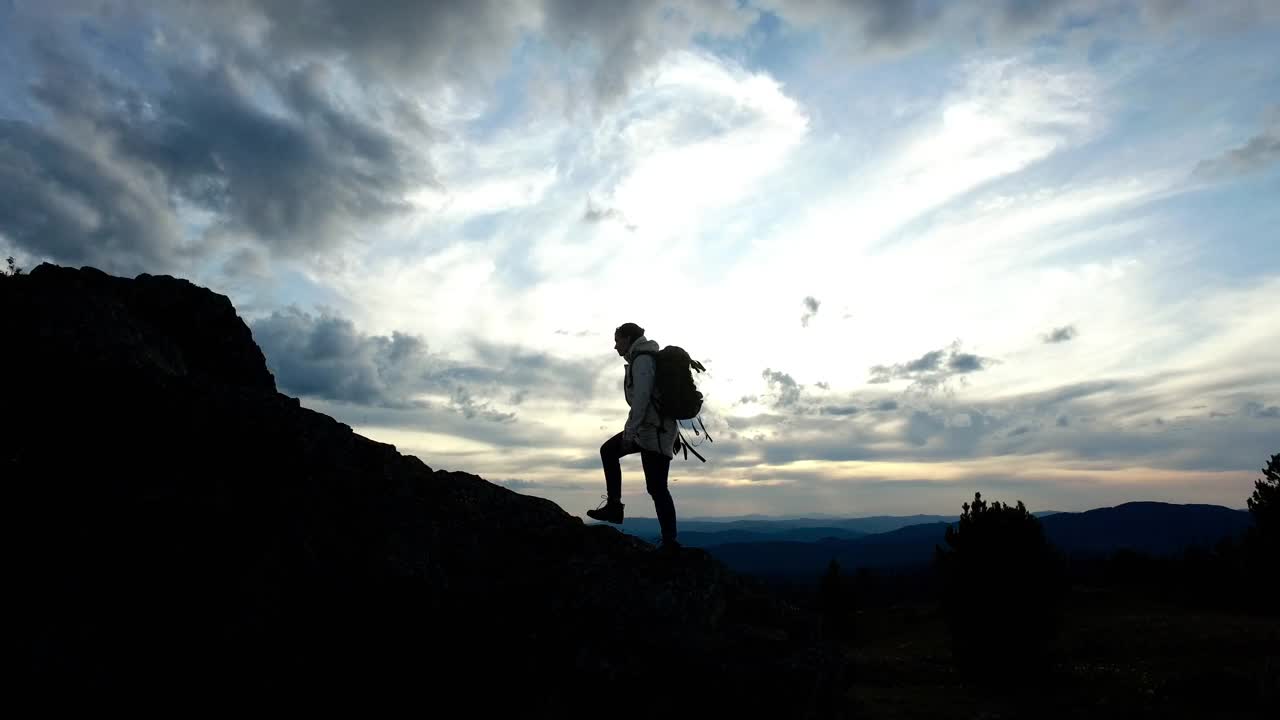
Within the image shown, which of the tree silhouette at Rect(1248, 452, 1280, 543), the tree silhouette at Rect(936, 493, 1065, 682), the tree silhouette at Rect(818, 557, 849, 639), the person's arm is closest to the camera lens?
the person's arm

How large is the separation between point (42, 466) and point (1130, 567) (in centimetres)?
9901

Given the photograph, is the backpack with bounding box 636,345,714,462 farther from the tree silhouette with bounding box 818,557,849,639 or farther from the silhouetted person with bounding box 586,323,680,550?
the tree silhouette with bounding box 818,557,849,639

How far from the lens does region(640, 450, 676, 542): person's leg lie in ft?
30.3

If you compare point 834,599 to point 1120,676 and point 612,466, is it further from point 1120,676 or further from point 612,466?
point 612,466

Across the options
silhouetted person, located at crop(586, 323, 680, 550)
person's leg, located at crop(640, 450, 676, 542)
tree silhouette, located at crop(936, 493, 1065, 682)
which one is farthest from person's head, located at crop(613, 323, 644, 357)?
tree silhouette, located at crop(936, 493, 1065, 682)

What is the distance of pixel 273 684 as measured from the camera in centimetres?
787

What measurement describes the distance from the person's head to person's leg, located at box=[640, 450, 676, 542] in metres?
1.60

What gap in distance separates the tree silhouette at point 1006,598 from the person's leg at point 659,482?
20.7m

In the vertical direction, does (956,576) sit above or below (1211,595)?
above

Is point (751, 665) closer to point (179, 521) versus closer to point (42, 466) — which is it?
point (179, 521)

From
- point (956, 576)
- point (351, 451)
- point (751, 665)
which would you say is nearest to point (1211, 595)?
→ point (956, 576)

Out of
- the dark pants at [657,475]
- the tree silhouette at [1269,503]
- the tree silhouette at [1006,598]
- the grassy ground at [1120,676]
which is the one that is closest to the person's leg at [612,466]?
the dark pants at [657,475]

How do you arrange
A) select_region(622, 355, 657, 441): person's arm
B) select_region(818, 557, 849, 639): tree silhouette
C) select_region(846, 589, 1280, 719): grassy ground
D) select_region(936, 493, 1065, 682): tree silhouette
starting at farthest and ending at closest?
select_region(818, 557, 849, 639): tree silhouette
select_region(936, 493, 1065, 682): tree silhouette
select_region(846, 589, 1280, 719): grassy ground
select_region(622, 355, 657, 441): person's arm

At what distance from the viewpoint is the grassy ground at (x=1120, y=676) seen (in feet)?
70.4
